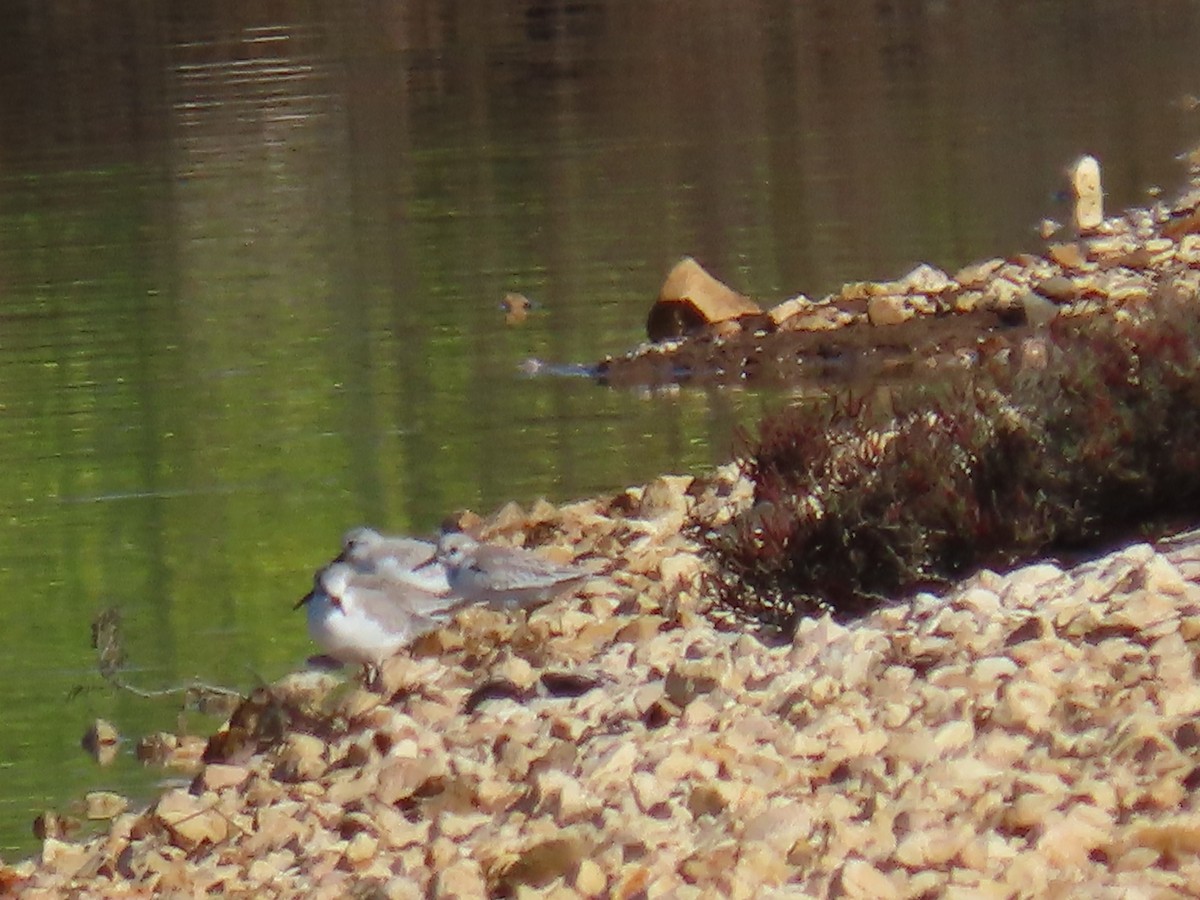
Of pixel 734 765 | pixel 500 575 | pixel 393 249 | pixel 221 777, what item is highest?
pixel 734 765

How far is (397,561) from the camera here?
928 centimetres

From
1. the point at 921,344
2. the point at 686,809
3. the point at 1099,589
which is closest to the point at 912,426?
the point at 1099,589

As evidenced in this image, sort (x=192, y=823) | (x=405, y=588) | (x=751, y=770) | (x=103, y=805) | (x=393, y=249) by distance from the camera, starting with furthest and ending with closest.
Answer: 1. (x=393, y=249)
2. (x=405, y=588)
3. (x=103, y=805)
4. (x=192, y=823)
5. (x=751, y=770)

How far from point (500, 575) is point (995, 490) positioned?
6.32 ft

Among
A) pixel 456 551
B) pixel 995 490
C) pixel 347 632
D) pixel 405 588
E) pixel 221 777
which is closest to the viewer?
pixel 221 777

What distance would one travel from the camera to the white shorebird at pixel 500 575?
9.17 metres

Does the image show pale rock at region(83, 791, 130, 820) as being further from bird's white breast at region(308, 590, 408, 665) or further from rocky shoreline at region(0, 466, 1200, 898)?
bird's white breast at region(308, 590, 408, 665)

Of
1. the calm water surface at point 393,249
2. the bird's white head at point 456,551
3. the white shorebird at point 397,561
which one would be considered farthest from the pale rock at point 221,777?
the bird's white head at point 456,551

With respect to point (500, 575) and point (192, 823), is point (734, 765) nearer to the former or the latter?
point (192, 823)

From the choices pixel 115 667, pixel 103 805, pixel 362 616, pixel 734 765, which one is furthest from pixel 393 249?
pixel 734 765

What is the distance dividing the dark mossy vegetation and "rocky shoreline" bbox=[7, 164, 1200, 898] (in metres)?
0.26

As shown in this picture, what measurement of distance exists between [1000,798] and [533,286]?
48.0ft

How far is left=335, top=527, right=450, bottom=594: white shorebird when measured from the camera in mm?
9219

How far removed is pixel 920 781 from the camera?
231 inches
